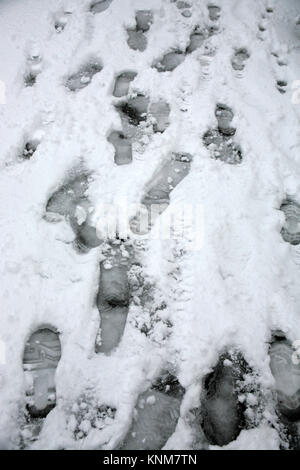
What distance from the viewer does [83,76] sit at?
1.95 meters

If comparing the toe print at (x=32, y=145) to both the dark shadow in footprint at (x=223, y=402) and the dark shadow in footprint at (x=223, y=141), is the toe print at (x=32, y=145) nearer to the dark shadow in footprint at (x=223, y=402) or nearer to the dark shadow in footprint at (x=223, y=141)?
the dark shadow in footprint at (x=223, y=141)

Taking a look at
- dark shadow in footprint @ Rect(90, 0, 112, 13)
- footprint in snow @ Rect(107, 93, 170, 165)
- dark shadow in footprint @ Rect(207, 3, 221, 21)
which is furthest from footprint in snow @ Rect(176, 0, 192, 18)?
footprint in snow @ Rect(107, 93, 170, 165)

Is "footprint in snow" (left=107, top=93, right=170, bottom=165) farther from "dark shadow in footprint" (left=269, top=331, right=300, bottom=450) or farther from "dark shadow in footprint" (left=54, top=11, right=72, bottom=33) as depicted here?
"dark shadow in footprint" (left=269, top=331, right=300, bottom=450)

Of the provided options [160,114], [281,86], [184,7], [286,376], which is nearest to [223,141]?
[160,114]

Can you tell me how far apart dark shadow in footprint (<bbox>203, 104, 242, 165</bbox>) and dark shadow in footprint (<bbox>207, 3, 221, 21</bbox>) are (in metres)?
0.96

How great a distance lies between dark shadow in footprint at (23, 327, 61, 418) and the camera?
1.02 metres

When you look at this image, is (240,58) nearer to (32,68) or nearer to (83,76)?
(83,76)

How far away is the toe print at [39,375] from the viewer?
3.28 feet

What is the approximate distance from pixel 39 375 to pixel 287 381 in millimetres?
781

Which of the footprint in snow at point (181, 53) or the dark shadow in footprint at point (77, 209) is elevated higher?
the footprint in snow at point (181, 53)

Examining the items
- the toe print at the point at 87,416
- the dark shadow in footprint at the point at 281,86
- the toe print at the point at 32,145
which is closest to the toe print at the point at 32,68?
the toe print at the point at 32,145
